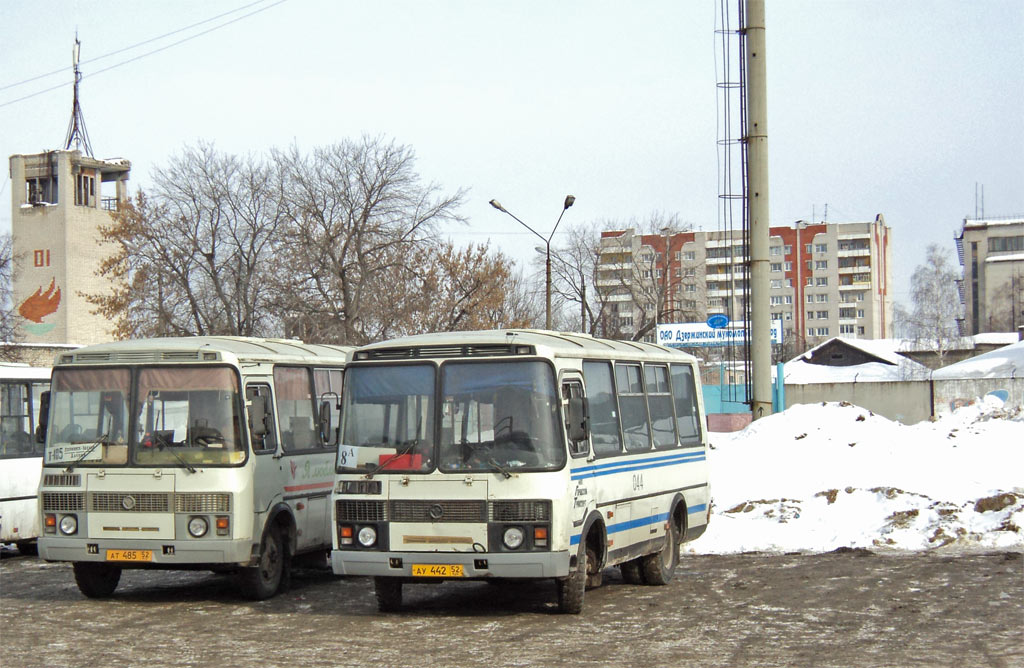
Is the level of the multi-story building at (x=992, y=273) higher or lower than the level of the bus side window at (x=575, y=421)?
higher

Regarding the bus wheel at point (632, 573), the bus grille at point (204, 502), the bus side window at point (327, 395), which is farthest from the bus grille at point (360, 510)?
the bus wheel at point (632, 573)

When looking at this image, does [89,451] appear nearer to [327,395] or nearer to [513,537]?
[327,395]

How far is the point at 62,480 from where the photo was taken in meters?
12.6

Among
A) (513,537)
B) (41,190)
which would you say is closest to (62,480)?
(513,537)

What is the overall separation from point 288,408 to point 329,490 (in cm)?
139

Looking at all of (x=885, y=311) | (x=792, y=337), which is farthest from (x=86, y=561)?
(x=885, y=311)

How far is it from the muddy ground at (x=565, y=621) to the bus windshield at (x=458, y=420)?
1424 millimetres

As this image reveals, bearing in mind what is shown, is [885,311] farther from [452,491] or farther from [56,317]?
[452,491]

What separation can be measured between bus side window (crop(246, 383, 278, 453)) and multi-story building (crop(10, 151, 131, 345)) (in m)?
73.6

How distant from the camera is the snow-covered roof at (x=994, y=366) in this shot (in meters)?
56.6

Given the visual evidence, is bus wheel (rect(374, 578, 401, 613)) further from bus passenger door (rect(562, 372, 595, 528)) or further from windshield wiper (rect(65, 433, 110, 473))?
windshield wiper (rect(65, 433, 110, 473))

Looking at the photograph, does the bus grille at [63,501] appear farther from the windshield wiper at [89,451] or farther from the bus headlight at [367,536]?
the bus headlight at [367,536]

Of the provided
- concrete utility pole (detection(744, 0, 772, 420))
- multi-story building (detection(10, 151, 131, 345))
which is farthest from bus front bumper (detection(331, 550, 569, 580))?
multi-story building (detection(10, 151, 131, 345))

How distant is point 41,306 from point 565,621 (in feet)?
267
